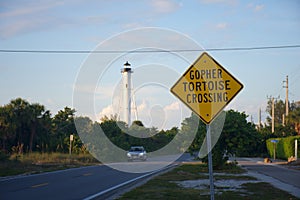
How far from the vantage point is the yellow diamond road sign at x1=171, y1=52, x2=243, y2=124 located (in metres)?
9.70

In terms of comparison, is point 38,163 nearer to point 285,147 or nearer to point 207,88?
point 285,147

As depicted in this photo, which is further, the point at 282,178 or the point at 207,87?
the point at 282,178

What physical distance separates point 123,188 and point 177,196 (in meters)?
4.29

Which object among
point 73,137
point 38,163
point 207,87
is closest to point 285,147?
point 73,137

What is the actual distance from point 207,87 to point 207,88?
0.02 metres

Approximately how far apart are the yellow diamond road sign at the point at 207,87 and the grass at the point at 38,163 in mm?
18083

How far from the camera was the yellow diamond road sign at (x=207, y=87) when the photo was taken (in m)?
9.70

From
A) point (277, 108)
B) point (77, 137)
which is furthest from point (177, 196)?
point (277, 108)

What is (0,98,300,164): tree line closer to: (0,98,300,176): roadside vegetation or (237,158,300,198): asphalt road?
(0,98,300,176): roadside vegetation

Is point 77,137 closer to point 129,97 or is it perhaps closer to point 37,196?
point 129,97

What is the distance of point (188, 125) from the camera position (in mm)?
27688

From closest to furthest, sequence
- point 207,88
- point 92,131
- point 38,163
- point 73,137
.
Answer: point 207,88, point 38,163, point 73,137, point 92,131

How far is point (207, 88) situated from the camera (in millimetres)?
9750

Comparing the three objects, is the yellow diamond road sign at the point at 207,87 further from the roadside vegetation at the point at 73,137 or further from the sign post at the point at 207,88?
the roadside vegetation at the point at 73,137
